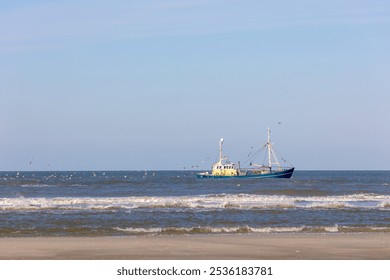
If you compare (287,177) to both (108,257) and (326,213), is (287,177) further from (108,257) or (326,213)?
(108,257)

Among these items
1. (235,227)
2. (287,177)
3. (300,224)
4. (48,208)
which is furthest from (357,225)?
(287,177)

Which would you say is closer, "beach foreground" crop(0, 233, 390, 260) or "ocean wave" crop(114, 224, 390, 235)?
"beach foreground" crop(0, 233, 390, 260)

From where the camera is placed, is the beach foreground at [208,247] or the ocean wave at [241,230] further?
the ocean wave at [241,230]

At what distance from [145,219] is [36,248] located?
428 inches

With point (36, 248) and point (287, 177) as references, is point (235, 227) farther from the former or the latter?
point (287, 177)

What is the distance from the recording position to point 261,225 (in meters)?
26.6

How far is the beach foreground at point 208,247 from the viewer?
1661 cm

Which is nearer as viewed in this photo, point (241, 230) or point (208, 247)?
point (208, 247)

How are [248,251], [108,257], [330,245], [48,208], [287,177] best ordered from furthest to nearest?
1. [287,177]
2. [48,208]
3. [330,245]
4. [248,251]
5. [108,257]

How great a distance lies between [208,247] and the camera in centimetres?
1850

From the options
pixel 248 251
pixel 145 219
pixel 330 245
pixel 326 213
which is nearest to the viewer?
pixel 248 251

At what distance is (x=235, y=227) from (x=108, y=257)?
9531mm

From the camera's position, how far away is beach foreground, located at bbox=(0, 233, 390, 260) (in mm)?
16609

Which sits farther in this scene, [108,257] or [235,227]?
[235,227]
